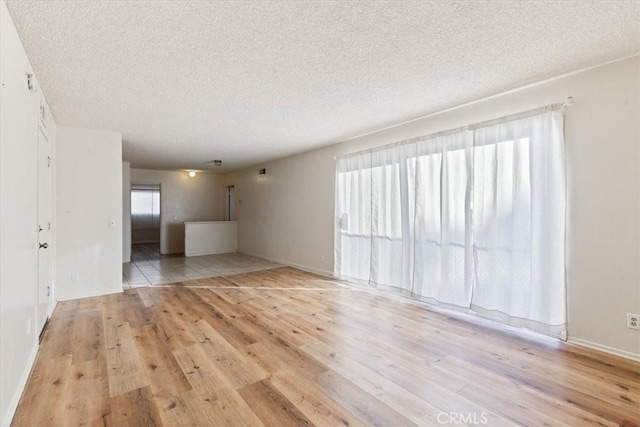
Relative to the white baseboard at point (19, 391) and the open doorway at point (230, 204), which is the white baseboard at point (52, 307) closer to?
the white baseboard at point (19, 391)

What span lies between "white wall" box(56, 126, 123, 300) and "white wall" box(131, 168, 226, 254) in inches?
162

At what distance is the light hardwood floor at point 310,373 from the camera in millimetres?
1779

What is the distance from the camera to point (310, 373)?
224 centimetres

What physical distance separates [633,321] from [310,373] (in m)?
2.65

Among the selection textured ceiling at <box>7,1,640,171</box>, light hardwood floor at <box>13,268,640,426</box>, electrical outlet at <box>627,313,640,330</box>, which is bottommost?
light hardwood floor at <box>13,268,640,426</box>

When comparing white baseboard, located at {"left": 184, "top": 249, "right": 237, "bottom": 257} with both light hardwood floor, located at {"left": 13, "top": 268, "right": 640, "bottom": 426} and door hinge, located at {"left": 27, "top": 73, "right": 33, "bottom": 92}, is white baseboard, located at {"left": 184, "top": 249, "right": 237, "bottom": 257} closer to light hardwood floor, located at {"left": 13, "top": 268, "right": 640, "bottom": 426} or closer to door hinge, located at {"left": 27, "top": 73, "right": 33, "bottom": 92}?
light hardwood floor, located at {"left": 13, "top": 268, "right": 640, "bottom": 426}

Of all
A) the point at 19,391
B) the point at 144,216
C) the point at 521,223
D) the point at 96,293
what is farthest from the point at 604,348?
the point at 144,216

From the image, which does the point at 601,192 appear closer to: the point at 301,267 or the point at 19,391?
the point at 19,391

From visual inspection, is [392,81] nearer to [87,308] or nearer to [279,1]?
[279,1]

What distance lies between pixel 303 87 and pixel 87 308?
12.8 feet

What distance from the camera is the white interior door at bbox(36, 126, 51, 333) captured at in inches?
112

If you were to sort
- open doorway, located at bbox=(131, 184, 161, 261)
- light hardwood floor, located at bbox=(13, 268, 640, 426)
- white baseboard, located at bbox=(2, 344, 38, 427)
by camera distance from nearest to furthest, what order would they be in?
white baseboard, located at bbox=(2, 344, 38, 427), light hardwood floor, located at bbox=(13, 268, 640, 426), open doorway, located at bbox=(131, 184, 161, 261)

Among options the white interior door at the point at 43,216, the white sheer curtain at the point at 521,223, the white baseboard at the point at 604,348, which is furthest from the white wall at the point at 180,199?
the white baseboard at the point at 604,348

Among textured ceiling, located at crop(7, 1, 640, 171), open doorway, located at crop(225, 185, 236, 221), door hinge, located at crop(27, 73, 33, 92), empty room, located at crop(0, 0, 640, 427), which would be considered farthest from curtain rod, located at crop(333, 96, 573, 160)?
open doorway, located at crop(225, 185, 236, 221)
